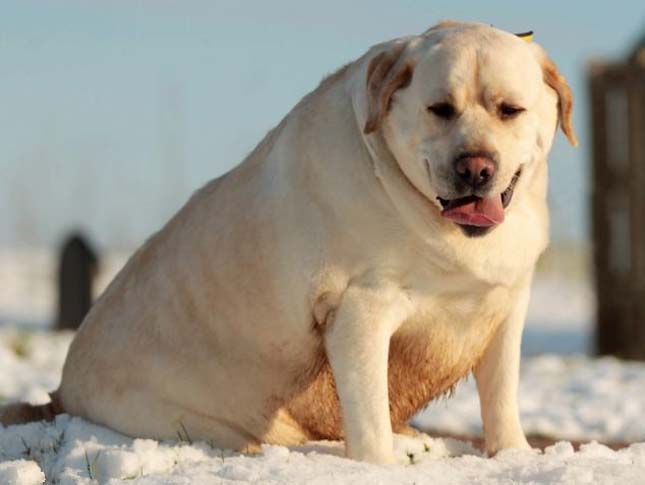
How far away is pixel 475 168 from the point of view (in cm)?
386

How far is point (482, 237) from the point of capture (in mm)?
4121

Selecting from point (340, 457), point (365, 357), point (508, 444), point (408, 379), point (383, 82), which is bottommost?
point (508, 444)

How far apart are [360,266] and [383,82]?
0.55 m

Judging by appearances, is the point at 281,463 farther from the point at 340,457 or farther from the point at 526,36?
the point at 526,36

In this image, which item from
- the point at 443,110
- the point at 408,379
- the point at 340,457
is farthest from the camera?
the point at 408,379

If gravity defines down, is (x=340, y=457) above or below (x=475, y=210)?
below

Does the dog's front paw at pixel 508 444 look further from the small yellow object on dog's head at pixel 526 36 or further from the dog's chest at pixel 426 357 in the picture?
the small yellow object on dog's head at pixel 526 36

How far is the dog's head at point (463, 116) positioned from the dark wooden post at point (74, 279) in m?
10.1

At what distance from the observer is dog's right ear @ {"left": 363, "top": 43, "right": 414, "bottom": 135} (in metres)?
4.01

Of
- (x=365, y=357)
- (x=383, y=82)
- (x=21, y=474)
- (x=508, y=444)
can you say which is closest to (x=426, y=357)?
(x=365, y=357)

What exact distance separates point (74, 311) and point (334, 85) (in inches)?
388

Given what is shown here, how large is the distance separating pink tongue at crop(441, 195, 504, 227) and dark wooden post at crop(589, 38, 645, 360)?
393 inches

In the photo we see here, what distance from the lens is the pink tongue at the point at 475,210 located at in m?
3.97

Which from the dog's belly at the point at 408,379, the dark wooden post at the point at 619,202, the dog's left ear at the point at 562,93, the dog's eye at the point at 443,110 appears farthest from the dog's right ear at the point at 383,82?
the dark wooden post at the point at 619,202
